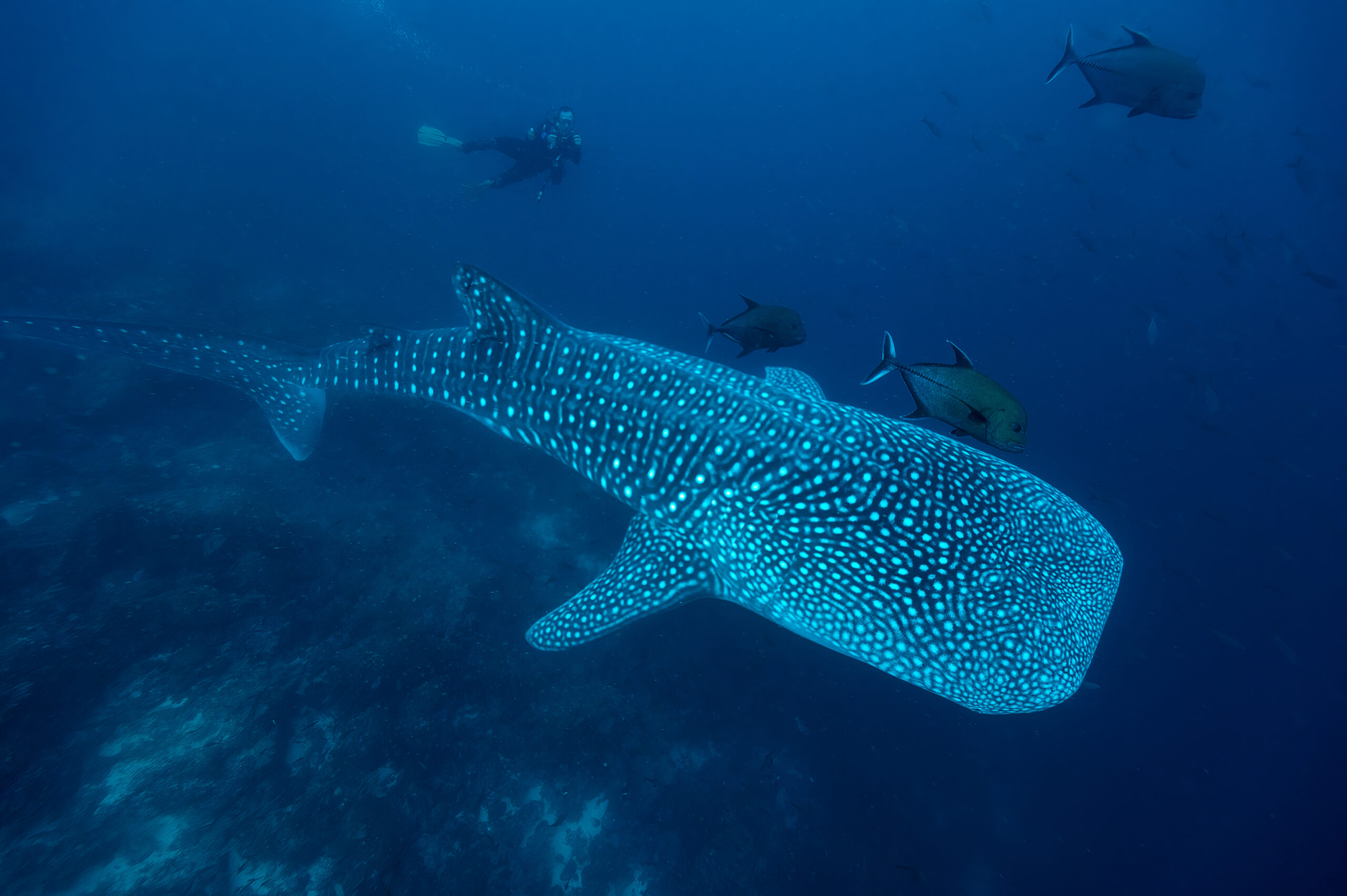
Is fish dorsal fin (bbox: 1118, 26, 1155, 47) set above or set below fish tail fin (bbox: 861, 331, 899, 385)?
above

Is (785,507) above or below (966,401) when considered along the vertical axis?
below

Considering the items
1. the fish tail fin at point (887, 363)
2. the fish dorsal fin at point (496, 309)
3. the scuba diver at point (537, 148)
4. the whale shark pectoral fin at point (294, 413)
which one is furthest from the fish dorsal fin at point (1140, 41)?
the scuba diver at point (537, 148)

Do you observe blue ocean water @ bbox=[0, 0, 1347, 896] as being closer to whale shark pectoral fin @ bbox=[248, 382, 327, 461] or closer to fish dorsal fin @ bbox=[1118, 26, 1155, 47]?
whale shark pectoral fin @ bbox=[248, 382, 327, 461]

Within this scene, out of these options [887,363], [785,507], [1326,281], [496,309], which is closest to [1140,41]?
[887,363]

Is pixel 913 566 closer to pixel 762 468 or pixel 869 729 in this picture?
pixel 762 468

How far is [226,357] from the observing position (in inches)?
240

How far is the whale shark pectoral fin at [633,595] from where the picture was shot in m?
4.28

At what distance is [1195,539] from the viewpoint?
15625 millimetres

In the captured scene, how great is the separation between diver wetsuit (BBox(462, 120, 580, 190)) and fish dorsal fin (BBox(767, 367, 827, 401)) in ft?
39.1

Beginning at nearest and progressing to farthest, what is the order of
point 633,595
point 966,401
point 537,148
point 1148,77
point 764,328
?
point 966,401 < point 633,595 < point 764,328 < point 1148,77 < point 537,148

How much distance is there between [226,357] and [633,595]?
638 cm

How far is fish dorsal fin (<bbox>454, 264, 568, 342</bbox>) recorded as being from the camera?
466 cm

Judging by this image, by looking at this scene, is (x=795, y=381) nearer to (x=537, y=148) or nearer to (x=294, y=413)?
(x=294, y=413)

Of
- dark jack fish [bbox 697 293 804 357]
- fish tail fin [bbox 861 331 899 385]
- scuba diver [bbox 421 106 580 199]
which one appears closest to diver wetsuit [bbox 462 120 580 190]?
scuba diver [bbox 421 106 580 199]
